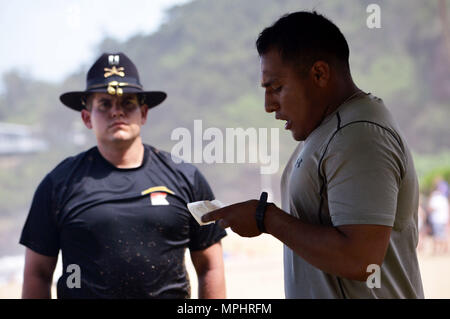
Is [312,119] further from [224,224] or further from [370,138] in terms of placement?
[224,224]

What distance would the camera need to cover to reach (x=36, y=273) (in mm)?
2410

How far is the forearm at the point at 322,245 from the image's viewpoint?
1.29m

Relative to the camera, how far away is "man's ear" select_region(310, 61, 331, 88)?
148 cm

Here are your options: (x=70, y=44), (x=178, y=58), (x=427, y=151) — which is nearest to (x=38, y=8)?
(x=70, y=44)

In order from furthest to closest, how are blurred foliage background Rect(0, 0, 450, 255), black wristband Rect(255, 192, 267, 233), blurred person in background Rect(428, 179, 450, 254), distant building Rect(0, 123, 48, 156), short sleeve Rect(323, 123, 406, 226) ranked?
blurred foliage background Rect(0, 0, 450, 255) < distant building Rect(0, 123, 48, 156) < blurred person in background Rect(428, 179, 450, 254) < black wristband Rect(255, 192, 267, 233) < short sleeve Rect(323, 123, 406, 226)

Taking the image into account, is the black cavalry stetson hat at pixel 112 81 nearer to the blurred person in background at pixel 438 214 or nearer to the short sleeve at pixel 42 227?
the short sleeve at pixel 42 227

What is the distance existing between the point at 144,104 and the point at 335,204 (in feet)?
5.22

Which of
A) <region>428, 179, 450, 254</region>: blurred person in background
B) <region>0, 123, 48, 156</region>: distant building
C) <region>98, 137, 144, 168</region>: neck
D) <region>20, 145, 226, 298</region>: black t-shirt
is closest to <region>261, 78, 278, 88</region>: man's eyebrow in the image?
<region>20, 145, 226, 298</region>: black t-shirt

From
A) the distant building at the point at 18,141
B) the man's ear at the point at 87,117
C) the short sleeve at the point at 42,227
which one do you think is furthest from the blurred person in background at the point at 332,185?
the distant building at the point at 18,141

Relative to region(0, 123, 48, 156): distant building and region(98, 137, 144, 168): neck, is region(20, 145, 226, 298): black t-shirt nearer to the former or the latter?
region(98, 137, 144, 168): neck

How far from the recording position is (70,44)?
92.4ft

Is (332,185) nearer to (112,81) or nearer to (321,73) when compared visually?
(321,73)

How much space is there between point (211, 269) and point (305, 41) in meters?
1.44

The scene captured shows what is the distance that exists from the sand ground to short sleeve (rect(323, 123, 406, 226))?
8.78 meters
